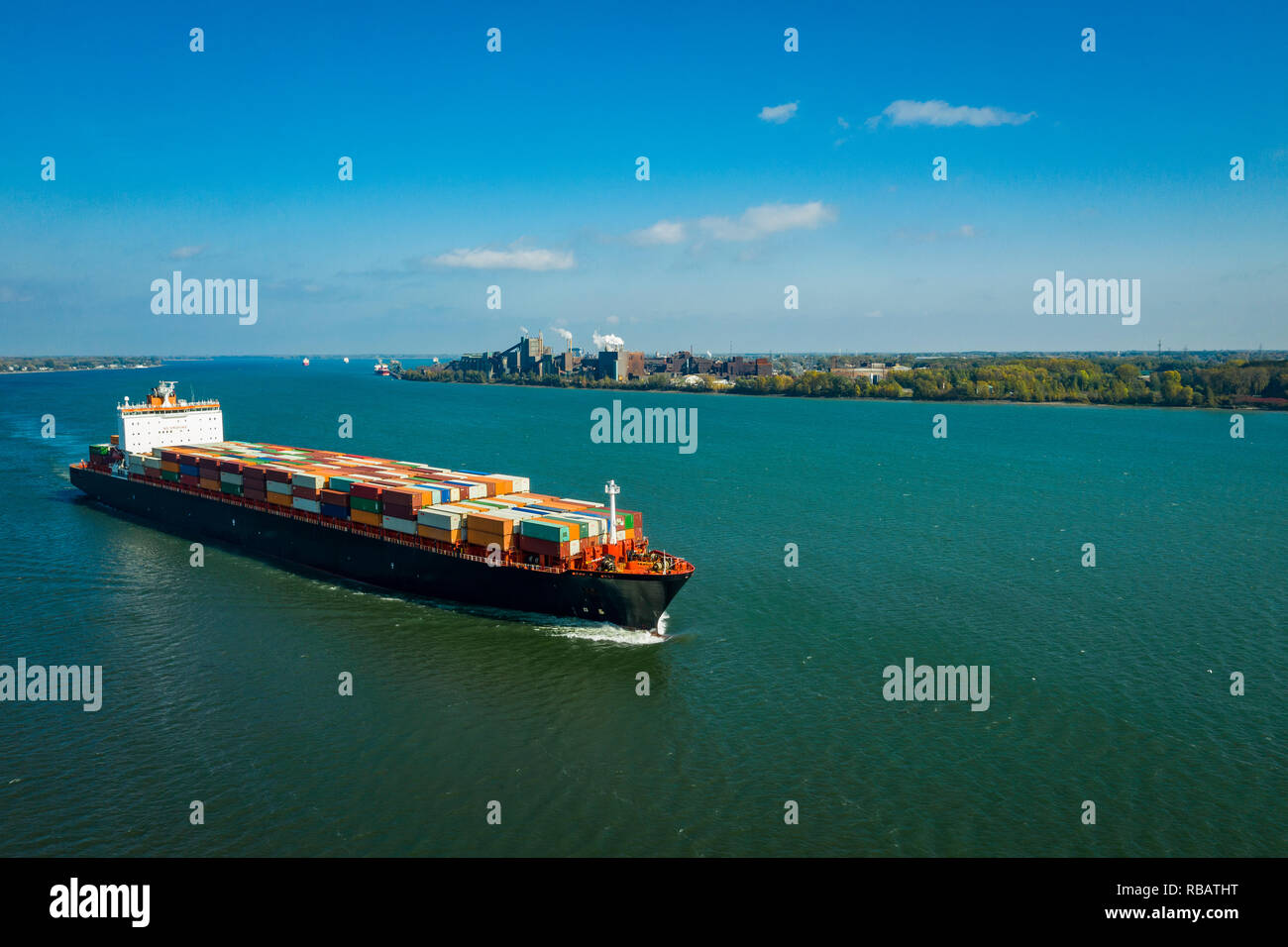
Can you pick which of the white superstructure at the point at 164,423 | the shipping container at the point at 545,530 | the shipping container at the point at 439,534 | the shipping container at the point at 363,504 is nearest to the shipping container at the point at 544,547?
the shipping container at the point at 545,530

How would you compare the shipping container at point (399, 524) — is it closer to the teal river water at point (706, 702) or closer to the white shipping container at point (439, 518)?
the white shipping container at point (439, 518)

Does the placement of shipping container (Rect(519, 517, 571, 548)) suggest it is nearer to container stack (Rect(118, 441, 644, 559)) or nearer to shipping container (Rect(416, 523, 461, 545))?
container stack (Rect(118, 441, 644, 559))

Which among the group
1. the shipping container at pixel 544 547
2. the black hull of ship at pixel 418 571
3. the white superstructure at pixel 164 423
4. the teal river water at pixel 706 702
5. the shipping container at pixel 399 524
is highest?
the white superstructure at pixel 164 423

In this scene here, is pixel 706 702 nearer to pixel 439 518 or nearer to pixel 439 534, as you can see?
pixel 439 534

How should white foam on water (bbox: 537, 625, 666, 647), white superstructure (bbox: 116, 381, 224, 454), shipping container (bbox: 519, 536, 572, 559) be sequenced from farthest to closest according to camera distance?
white superstructure (bbox: 116, 381, 224, 454), shipping container (bbox: 519, 536, 572, 559), white foam on water (bbox: 537, 625, 666, 647)

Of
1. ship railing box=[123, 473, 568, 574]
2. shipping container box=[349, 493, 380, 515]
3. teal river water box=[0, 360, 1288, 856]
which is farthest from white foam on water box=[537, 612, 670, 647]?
shipping container box=[349, 493, 380, 515]

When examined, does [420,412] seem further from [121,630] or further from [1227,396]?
[1227,396]
